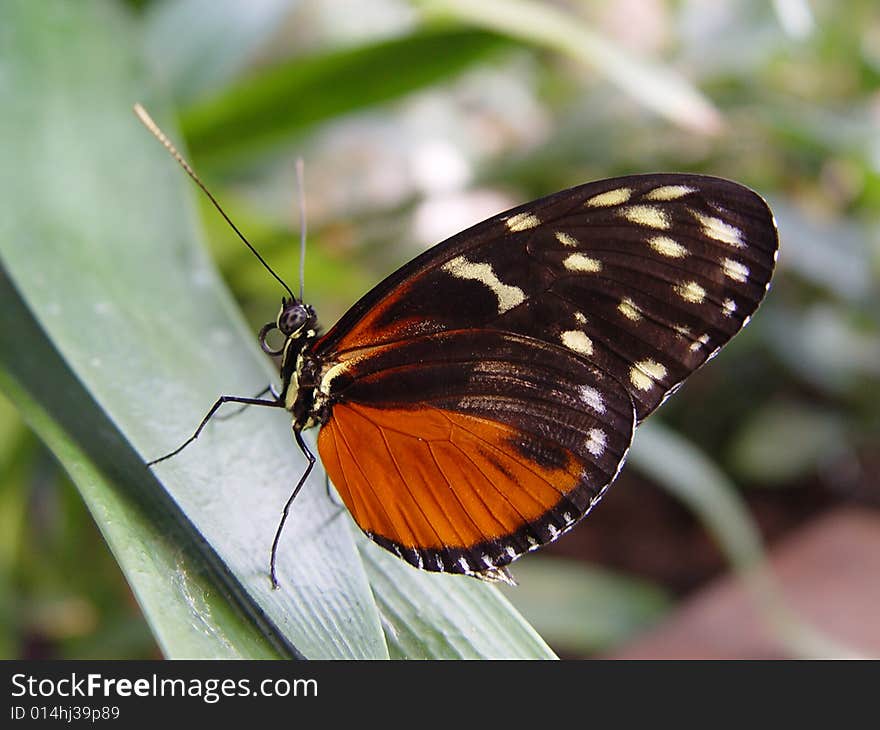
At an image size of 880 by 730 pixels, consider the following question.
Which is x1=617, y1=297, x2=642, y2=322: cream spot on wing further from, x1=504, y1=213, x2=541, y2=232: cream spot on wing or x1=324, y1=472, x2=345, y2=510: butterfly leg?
x1=324, y1=472, x2=345, y2=510: butterfly leg

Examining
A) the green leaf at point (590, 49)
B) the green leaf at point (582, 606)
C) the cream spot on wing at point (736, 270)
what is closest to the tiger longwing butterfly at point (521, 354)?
the cream spot on wing at point (736, 270)

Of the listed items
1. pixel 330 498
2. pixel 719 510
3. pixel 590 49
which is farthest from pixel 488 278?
pixel 719 510

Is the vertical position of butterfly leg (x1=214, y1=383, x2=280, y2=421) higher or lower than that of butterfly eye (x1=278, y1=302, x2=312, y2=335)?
lower

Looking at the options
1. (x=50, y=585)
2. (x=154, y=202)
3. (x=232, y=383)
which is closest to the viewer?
(x=232, y=383)

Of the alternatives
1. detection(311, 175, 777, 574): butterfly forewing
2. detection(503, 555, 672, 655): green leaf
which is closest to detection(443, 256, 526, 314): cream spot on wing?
detection(311, 175, 777, 574): butterfly forewing

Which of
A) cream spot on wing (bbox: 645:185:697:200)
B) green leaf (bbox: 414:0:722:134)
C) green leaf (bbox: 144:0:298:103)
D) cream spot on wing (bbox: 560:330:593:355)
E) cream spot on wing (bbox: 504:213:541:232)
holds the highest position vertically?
green leaf (bbox: 144:0:298:103)

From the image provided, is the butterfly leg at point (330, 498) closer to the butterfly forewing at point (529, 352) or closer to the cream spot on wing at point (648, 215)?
the butterfly forewing at point (529, 352)
